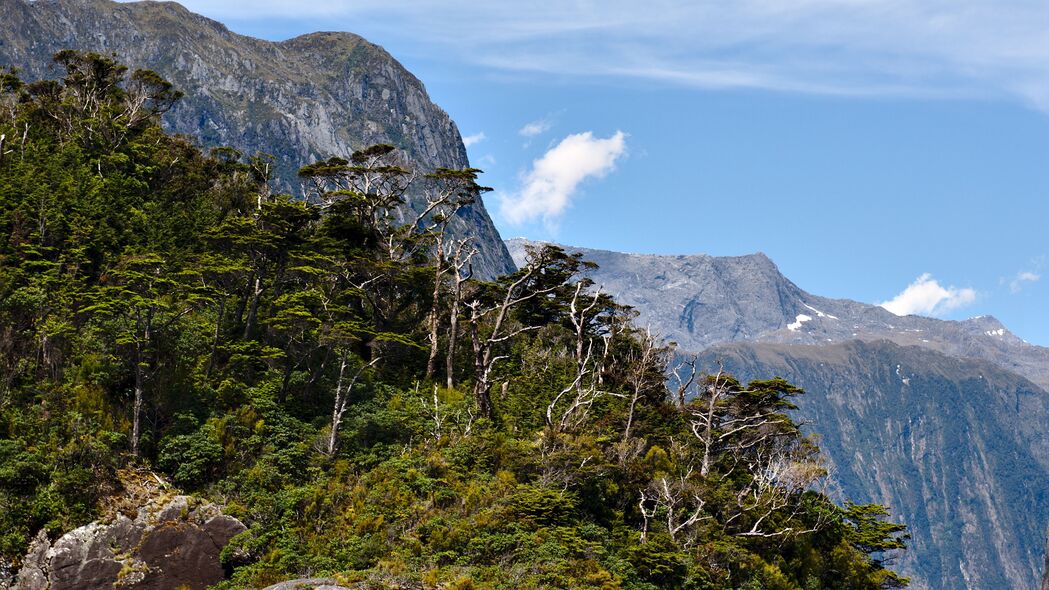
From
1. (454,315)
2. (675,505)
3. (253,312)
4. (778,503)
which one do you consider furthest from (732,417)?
(253,312)

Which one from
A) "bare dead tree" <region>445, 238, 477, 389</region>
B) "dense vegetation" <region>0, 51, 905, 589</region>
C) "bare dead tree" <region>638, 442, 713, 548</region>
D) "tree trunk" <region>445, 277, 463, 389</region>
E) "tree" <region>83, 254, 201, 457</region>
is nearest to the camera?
"dense vegetation" <region>0, 51, 905, 589</region>

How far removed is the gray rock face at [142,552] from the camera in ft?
81.6

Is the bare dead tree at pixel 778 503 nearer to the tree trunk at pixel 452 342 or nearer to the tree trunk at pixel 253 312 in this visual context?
the tree trunk at pixel 452 342

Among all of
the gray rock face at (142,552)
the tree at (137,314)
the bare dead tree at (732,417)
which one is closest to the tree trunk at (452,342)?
the tree at (137,314)

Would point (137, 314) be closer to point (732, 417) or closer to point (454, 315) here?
point (454, 315)

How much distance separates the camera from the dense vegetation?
27.7m

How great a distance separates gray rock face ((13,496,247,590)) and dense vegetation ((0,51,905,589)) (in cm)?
67

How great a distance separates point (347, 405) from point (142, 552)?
1101cm

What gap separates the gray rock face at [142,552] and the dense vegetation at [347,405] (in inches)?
26.5

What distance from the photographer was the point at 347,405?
3556 centimetres

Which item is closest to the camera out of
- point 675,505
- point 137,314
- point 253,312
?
point 137,314

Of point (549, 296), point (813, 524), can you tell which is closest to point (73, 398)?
point (549, 296)

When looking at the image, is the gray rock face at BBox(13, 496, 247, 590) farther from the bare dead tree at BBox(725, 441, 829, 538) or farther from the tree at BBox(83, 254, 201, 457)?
the bare dead tree at BBox(725, 441, 829, 538)

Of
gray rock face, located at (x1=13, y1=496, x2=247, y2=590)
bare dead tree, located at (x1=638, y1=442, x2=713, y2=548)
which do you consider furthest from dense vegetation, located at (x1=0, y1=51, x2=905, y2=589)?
gray rock face, located at (x1=13, y1=496, x2=247, y2=590)
